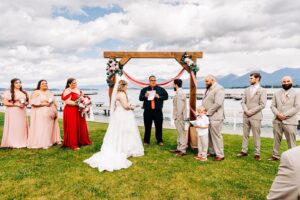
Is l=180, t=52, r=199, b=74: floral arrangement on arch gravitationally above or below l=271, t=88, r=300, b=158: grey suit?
above

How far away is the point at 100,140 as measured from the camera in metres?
9.64

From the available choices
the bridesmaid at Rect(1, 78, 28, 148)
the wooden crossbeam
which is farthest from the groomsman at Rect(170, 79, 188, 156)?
the bridesmaid at Rect(1, 78, 28, 148)

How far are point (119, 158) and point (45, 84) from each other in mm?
3902

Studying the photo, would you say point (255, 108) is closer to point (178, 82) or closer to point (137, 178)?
point (178, 82)

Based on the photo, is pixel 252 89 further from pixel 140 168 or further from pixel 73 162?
pixel 73 162

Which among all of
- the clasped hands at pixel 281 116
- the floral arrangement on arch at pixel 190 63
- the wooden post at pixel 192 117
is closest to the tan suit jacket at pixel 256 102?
the clasped hands at pixel 281 116

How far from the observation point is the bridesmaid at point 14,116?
8344 mm

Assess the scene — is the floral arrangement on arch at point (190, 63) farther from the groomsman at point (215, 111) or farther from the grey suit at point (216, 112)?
the grey suit at point (216, 112)

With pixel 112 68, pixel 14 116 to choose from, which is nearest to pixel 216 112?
pixel 112 68

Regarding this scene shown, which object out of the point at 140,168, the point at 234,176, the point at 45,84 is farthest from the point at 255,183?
the point at 45,84

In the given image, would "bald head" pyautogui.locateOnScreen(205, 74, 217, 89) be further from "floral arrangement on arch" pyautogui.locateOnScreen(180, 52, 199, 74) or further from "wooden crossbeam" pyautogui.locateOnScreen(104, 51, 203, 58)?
"wooden crossbeam" pyautogui.locateOnScreen(104, 51, 203, 58)

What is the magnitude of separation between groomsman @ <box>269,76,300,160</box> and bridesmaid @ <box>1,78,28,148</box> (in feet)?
25.8

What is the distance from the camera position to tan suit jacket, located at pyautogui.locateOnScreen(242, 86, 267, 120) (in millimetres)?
6805

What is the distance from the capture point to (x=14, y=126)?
8438 millimetres
